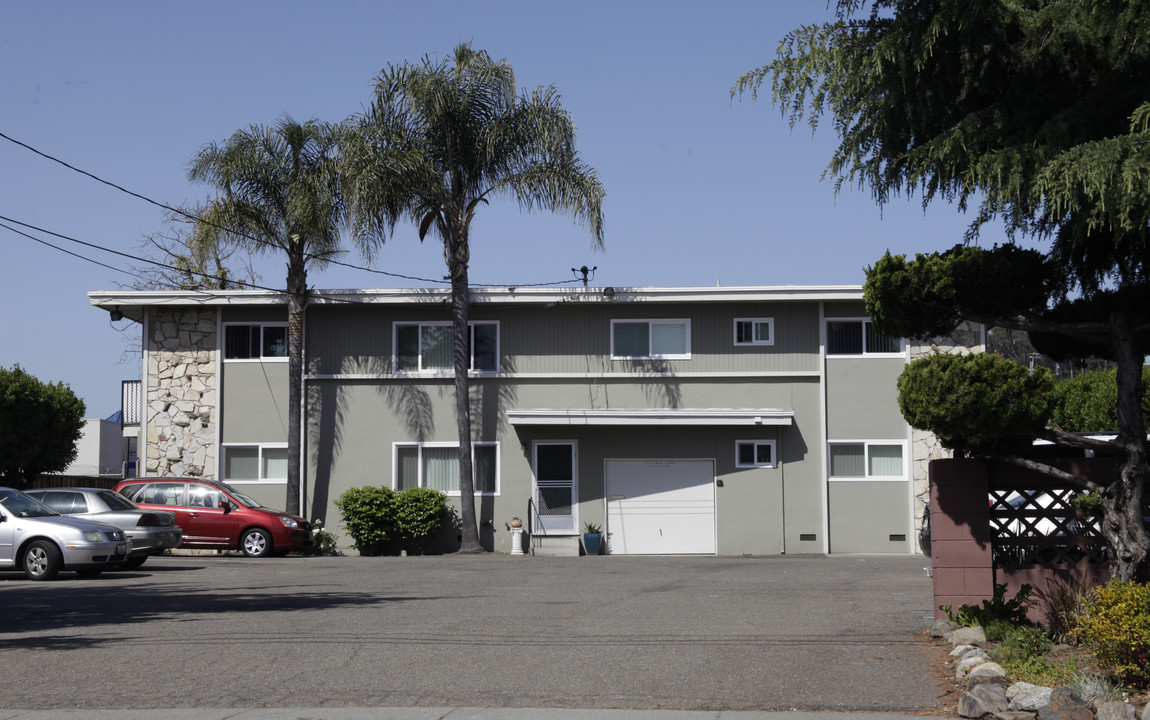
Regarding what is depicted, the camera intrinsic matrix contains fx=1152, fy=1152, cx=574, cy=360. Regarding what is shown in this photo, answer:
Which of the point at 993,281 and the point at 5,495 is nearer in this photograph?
the point at 993,281

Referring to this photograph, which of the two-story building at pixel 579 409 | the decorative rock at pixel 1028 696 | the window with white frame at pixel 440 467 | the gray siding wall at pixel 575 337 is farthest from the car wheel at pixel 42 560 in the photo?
the decorative rock at pixel 1028 696

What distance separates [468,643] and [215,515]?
49.5 ft

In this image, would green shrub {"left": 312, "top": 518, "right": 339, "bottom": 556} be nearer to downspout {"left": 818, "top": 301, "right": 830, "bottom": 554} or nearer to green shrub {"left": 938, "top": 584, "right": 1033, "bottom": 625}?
downspout {"left": 818, "top": 301, "right": 830, "bottom": 554}

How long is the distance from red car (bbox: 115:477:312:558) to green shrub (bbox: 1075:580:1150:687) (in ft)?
63.2

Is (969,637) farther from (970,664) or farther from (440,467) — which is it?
(440,467)

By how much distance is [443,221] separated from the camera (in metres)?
25.9

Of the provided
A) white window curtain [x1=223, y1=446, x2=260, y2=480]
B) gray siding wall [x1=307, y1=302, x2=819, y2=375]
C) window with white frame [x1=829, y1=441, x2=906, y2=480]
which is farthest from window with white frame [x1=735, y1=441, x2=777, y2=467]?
white window curtain [x1=223, y1=446, x2=260, y2=480]

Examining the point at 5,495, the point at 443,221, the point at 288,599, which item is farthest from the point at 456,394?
the point at 288,599

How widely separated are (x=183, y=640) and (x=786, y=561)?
581 inches

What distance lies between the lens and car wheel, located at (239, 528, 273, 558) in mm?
24344

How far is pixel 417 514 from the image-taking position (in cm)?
A: 2567

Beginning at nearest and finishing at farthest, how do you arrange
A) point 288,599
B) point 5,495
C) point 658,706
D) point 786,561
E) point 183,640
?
point 658,706 < point 183,640 < point 288,599 < point 5,495 < point 786,561

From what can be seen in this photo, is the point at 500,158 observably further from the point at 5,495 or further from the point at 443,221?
the point at 5,495

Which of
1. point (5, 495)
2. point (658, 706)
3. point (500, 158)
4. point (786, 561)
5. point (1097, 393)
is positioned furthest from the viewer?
point (1097, 393)
